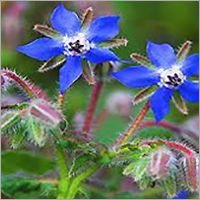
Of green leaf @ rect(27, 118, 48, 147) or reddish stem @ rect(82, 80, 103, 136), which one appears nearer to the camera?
green leaf @ rect(27, 118, 48, 147)

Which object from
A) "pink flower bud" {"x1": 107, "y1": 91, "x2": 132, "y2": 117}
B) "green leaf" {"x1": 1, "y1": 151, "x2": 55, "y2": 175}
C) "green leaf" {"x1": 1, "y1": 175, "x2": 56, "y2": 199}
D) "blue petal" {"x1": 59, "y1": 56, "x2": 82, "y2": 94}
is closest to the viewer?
"blue petal" {"x1": 59, "y1": 56, "x2": 82, "y2": 94}

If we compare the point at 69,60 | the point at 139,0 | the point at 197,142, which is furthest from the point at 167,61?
the point at 139,0

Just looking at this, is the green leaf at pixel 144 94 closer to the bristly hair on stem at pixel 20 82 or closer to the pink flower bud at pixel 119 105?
the bristly hair on stem at pixel 20 82

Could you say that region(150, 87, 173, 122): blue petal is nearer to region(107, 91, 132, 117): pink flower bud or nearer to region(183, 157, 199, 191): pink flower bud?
region(183, 157, 199, 191): pink flower bud

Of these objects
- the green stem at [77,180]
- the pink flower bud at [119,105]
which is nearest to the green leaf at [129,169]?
the green stem at [77,180]

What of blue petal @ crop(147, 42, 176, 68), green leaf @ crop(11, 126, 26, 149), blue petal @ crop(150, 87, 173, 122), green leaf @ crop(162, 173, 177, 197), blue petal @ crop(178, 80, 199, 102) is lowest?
green leaf @ crop(162, 173, 177, 197)

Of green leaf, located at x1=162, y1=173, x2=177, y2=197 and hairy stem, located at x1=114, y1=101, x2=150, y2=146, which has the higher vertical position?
hairy stem, located at x1=114, y1=101, x2=150, y2=146

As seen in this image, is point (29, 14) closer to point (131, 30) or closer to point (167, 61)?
point (131, 30)

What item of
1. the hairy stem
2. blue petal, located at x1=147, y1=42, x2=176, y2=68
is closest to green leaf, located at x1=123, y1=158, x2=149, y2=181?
the hairy stem
